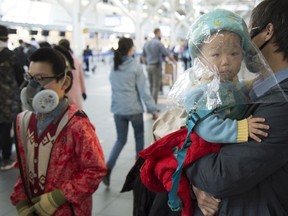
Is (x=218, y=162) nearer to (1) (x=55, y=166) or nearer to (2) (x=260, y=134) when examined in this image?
(2) (x=260, y=134)

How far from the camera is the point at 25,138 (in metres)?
1.99

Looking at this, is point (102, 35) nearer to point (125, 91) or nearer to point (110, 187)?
point (125, 91)

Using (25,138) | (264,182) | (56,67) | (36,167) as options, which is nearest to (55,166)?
(36,167)

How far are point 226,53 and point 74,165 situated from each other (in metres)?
1.02

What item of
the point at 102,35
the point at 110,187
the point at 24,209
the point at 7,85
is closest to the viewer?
the point at 24,209

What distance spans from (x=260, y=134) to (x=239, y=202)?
0.81 feet

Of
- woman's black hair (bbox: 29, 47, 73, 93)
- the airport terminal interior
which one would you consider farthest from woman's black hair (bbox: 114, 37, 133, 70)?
woman's black hair (bbox: 29, 47, 73, 93)

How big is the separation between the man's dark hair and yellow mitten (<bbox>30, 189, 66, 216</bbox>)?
117 cm

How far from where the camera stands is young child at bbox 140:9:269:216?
3.96 feet

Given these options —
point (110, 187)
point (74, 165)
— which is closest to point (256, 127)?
point (74, 165)

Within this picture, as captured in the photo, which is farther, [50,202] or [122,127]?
[122,127]

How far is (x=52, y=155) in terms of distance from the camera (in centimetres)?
189

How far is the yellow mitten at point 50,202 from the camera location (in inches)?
72.5

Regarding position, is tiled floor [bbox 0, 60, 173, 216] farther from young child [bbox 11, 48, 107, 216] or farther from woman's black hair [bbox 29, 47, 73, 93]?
woman's black hair [bbox 29, 47, 73, 93]
